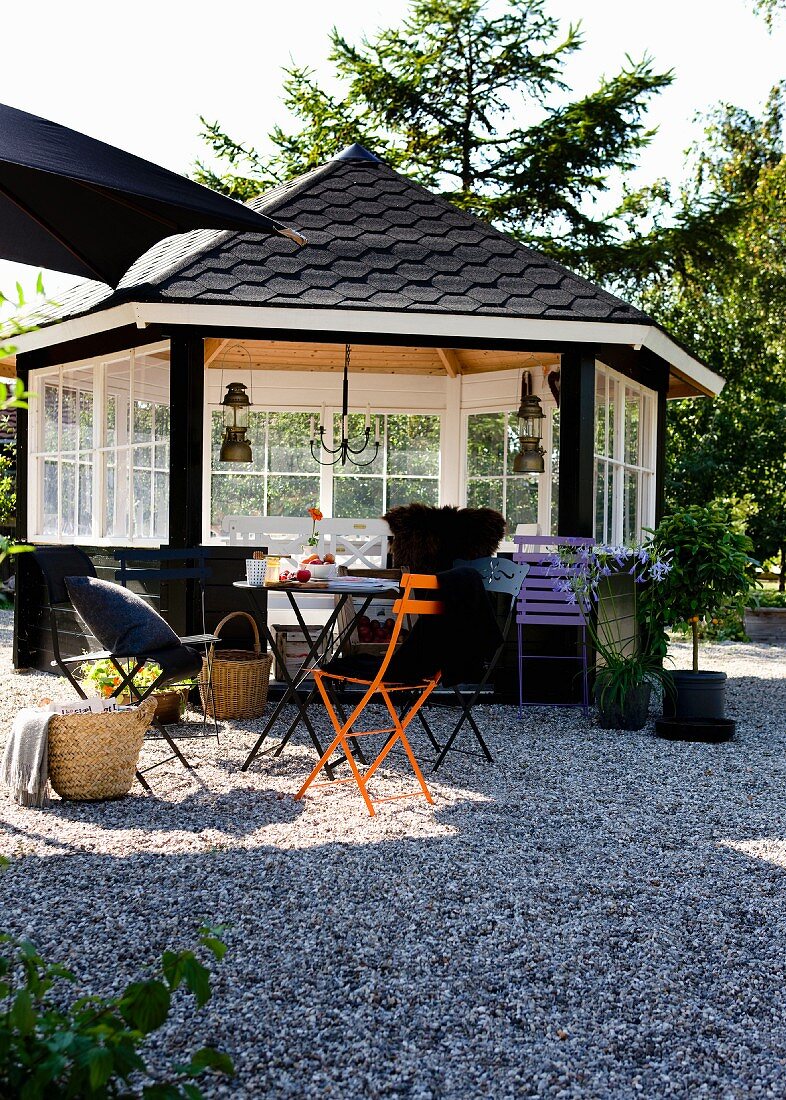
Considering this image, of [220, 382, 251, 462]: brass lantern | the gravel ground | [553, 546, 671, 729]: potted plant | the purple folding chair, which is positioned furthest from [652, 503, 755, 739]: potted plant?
[220, 382, 251, 462]: brass lantern

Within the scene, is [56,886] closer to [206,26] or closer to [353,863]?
[353,863]

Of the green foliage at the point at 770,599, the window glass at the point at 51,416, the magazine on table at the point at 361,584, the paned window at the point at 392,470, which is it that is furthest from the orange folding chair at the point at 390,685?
the green foliage at the point at 770,599

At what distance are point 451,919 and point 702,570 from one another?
3.76 meters

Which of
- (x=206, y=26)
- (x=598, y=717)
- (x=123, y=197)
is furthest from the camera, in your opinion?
(x=206, y=26)

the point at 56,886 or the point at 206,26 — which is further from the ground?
the point at 206,26

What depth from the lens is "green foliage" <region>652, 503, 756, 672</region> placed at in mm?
6512

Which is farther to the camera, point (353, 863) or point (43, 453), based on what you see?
point (43, 453)

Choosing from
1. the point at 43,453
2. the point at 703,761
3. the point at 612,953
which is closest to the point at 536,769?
the point at 703,761

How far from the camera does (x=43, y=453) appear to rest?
8.74 meters

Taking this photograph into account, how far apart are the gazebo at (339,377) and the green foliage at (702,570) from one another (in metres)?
0.79

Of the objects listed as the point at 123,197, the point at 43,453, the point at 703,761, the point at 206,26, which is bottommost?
the point at 703,761

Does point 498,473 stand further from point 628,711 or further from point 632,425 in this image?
point 628,711

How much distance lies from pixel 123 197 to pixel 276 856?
8.81 ft

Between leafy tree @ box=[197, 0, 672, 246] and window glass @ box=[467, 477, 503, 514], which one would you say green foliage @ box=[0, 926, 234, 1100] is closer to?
window glass @ box=[467, 477, 503, 514]
